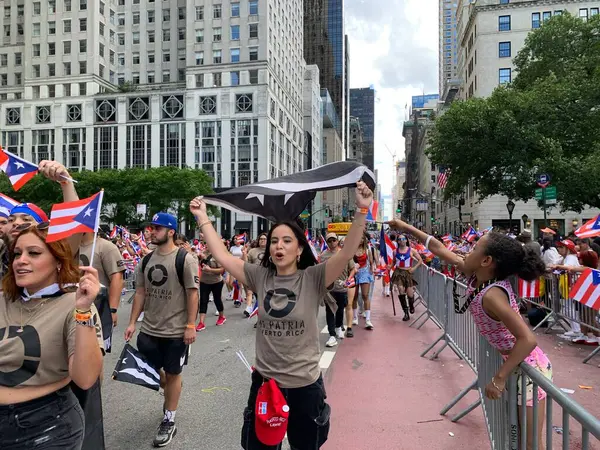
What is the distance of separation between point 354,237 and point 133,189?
148 ft

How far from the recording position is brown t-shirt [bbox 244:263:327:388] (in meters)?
2.84

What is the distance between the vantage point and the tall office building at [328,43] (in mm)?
136750

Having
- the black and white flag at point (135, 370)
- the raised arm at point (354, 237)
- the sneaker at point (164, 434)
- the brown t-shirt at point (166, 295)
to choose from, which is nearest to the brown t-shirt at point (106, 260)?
the brown t-shirt at point (166, 295)

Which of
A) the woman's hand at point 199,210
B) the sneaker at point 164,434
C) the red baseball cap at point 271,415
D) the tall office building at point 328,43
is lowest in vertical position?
the sneaker at point 164,434

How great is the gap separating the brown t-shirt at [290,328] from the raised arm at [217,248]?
31 cm

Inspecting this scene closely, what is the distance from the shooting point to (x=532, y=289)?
9.02 m

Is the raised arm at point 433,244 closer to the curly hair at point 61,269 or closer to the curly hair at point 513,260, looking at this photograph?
the curly hair at point 513,260

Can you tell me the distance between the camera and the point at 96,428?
107 inches

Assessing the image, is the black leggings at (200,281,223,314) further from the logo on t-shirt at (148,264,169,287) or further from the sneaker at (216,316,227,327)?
the logo on t-shirt at (148,264,169,287)

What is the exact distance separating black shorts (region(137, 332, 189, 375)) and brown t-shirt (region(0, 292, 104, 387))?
2.06 meters

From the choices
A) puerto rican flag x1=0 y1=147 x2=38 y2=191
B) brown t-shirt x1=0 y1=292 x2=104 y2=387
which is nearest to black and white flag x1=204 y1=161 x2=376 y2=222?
brown t-shirt x1=0 y1=292 x2=104 y2=387

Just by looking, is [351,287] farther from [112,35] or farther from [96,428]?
[112,35]

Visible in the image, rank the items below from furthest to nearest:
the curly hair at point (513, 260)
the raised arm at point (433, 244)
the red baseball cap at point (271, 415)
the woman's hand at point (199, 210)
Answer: the raised arm at point (433, 244) → the woman's hand at point (199, 210) → the curly hair at point (513, 260) → the red baseball cap at point (271, 415)

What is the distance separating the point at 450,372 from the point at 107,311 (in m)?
4.55
